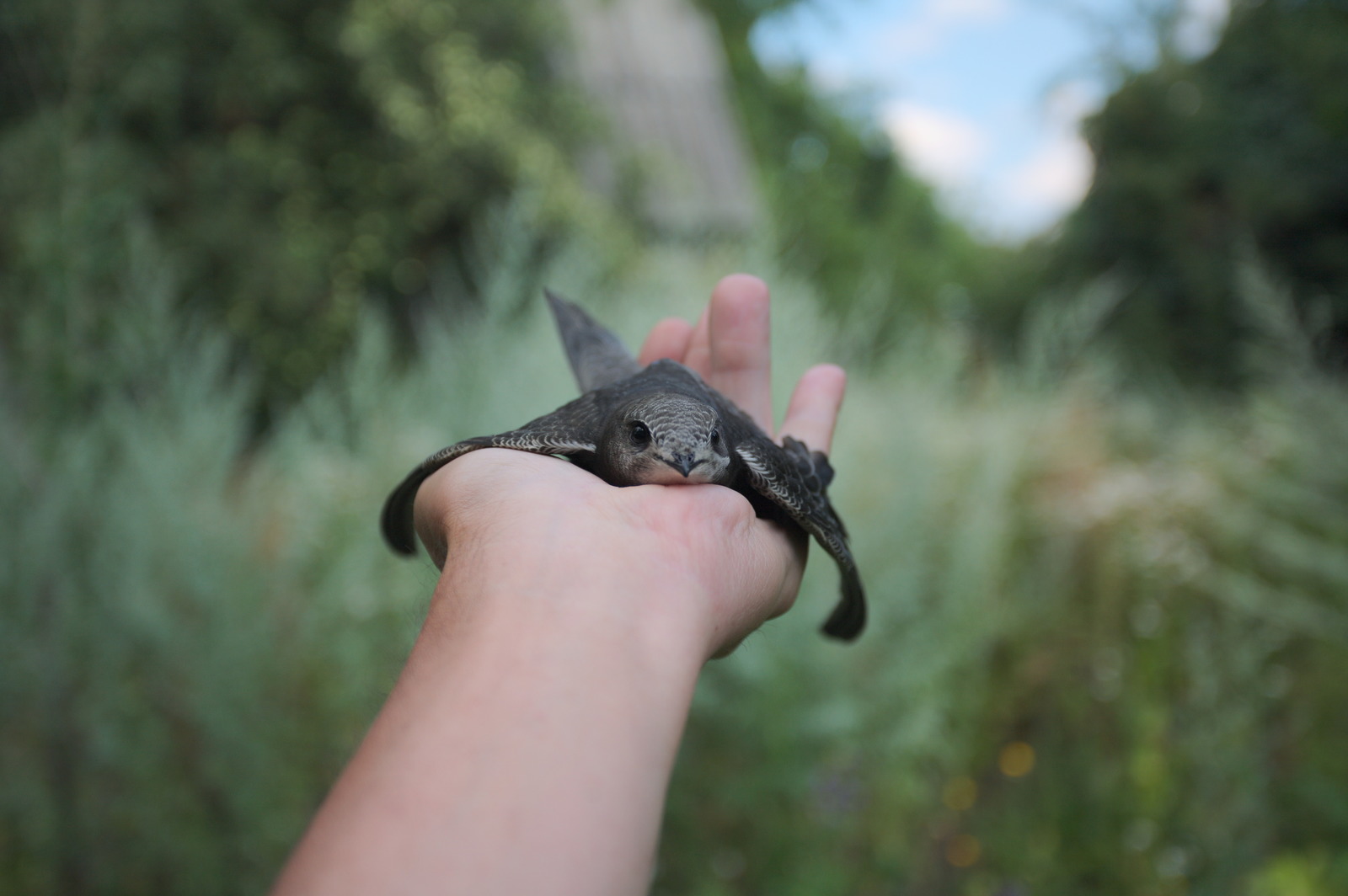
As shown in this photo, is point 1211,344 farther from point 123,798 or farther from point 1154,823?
point 123,798

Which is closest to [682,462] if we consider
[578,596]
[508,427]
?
[578,596]

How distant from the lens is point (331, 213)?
495 cm

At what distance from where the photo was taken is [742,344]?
1.64m

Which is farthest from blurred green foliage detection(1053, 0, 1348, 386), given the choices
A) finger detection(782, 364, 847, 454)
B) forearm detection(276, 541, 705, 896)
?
forearm detection(276, 541, 705, 896)

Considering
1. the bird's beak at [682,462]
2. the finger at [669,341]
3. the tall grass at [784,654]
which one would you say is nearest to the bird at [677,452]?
the bird's beak at [682,462]

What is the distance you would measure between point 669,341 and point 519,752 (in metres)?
1.16

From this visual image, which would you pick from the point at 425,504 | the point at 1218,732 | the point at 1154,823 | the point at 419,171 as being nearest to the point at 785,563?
the point at 425,504

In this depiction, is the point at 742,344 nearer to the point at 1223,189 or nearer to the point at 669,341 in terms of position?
the point at 669,341

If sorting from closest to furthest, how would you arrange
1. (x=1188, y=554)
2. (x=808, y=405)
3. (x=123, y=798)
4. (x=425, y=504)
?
(x=425, y=504) → (x=808, y=405) → (x=123, y=798) → (x=1188, y=554)

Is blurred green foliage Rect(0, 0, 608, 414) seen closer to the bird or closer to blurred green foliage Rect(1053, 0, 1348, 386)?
the bird

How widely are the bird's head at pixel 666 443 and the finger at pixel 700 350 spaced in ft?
1.98

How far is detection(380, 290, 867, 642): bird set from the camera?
1.13 m

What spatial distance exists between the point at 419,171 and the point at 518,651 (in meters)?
4.77

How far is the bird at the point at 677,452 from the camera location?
1.13 metres
